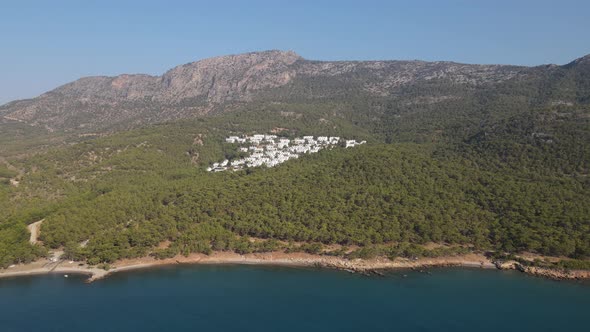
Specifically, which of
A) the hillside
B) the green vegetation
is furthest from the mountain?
the green vegetation

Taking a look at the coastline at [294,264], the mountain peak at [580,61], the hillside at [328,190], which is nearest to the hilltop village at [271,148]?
the hillside at [328,190]

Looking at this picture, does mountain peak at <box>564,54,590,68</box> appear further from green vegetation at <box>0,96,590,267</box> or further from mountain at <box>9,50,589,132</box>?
green vegetation at <box>0,96,590,267</box>

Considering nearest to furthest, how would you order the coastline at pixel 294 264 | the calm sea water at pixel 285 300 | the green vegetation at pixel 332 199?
the calm sea water at pixel 285 300 < the coastline at pixel 294 264 < the green vegetation at pixel 332 199

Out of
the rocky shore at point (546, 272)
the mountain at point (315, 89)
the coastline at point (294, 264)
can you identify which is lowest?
the rocky shore at point (546, 272)

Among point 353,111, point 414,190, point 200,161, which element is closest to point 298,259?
point 414,190

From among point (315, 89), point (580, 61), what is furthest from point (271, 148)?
point (580, 61)

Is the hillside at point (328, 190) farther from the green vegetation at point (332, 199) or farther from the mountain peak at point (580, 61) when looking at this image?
the mountain peak at point (580, 61)
